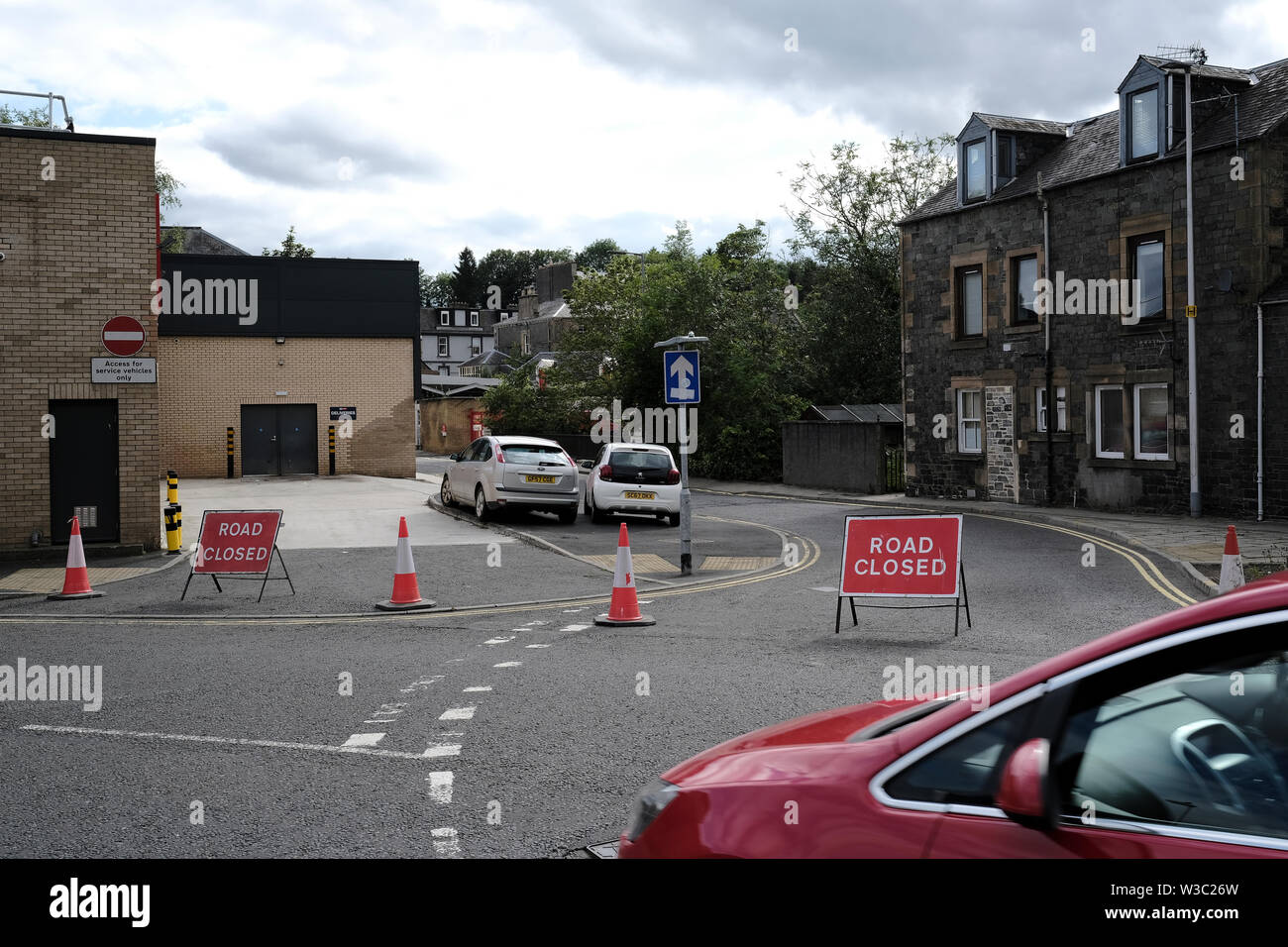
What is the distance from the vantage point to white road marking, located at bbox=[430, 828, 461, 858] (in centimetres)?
493

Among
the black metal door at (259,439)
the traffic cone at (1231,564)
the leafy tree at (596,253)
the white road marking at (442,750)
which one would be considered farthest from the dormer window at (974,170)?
the leafy tree at (596,253)

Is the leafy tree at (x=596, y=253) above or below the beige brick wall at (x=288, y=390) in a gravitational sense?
above

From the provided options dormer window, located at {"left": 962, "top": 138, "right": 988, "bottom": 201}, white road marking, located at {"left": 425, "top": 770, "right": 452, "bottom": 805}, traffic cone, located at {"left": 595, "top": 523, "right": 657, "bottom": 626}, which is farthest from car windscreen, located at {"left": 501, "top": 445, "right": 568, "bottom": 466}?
white road marking, located at {"left": 425, "top": 770, "right": 452, "bottom": 805}

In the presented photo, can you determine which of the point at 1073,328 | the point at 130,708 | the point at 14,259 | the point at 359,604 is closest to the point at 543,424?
the point at 1073,328

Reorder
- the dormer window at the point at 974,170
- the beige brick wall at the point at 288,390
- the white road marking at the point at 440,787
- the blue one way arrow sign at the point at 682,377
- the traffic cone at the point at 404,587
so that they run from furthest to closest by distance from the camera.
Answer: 1. the beige brick wall at the point at 288,390
2. the dormer window at the point at 974,170
3. the blue one way arrow sign at the point at 682,377
4. the traffic cone at the point at 404,587
5. the white road marking at the point at 440,787

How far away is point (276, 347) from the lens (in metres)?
41.2

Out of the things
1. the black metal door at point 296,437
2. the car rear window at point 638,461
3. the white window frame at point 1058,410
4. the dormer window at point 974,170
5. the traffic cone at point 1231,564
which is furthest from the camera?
the black metal door at point 296,437

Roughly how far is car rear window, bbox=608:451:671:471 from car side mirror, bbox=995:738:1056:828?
19.9 m

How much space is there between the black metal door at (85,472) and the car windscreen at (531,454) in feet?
22.4

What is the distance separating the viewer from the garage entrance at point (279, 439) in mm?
41125

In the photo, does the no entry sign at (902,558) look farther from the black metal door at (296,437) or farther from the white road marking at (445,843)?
the black metal door at (296,437)

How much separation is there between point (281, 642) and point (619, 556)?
10.6ft

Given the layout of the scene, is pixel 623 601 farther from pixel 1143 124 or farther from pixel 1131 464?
pixel 1143 124
